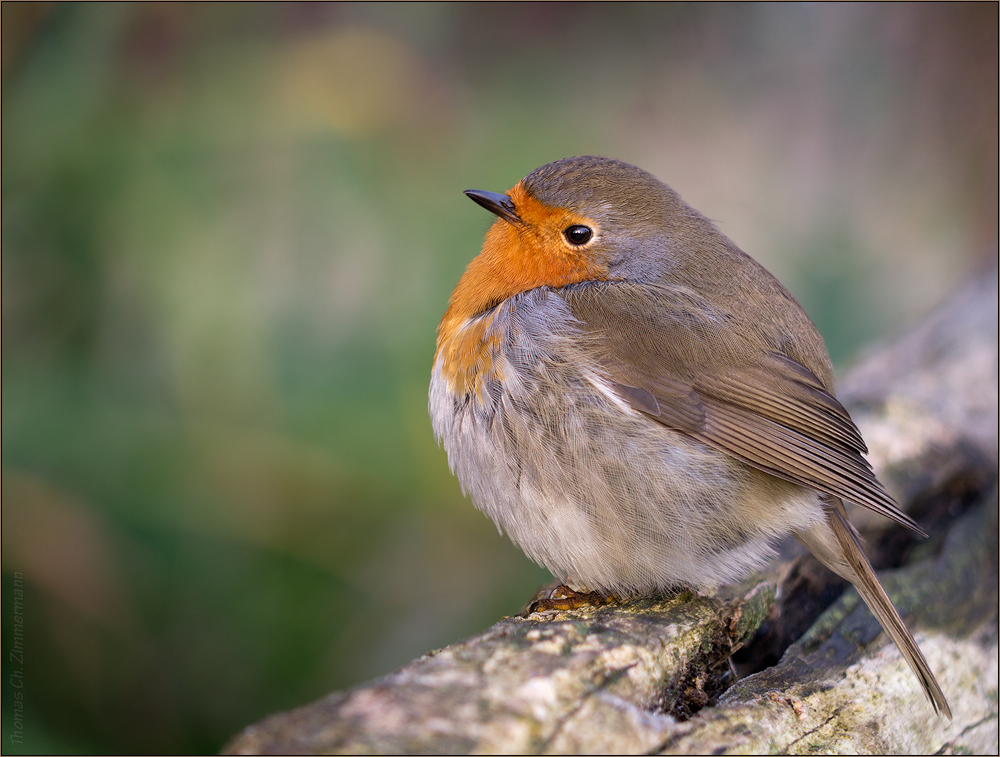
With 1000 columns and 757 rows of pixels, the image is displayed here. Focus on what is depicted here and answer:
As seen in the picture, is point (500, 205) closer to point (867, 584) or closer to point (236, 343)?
point (236, 343)

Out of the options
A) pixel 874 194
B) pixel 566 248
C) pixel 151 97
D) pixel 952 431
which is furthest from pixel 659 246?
pixel 874 194

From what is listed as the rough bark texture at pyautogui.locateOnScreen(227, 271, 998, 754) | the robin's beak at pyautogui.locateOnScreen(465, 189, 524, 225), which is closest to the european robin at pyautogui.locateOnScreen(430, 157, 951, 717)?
the rough bark texture at pyautogui.locateOnScreen(227, 271, 998, 754)

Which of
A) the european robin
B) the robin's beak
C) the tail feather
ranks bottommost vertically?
the tail feather

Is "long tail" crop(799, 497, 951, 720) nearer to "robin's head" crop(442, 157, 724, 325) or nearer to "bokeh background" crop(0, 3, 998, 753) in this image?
"robin's head" crop(442, 157, 724, 325)

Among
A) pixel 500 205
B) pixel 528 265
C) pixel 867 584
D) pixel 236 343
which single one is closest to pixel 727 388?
pixel 867 584

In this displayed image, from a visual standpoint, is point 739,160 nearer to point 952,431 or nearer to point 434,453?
point 952,431

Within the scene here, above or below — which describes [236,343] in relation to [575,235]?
above

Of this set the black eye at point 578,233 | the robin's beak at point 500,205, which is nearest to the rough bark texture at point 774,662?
→ the black eye at point 578,233

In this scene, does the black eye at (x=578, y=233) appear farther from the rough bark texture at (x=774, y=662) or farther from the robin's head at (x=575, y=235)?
the rough bark texture at (x=774, y=662)
